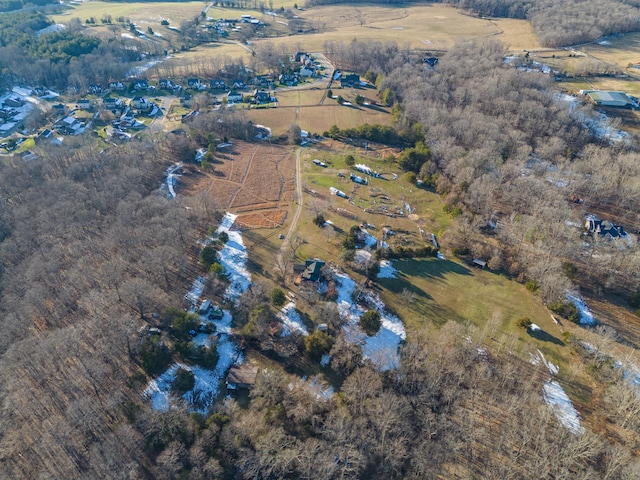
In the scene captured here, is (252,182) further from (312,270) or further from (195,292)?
(312,270)

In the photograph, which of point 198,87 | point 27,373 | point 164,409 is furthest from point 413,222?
point 198,87

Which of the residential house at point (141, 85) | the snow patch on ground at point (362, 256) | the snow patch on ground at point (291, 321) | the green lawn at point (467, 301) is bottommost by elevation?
the snow patch on ground at point (291, 321)

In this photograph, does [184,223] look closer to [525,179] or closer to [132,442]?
[132,442]

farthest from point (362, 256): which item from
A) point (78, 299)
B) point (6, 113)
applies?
point (6, 113)

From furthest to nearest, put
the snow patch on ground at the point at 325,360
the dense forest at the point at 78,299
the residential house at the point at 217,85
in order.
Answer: the residential house at the point at 217,85 < the snow patch on ground at the point at 325,360 < the dense forest at the point at 78,299

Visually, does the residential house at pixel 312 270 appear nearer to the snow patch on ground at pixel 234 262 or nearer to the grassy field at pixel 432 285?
the grassy field at pixel 432 285

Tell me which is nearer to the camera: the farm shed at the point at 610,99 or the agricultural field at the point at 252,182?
the agricultural field at the point at 252,182

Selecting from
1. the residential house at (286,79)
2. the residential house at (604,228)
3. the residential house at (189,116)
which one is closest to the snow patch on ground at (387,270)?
the residential house at (604,228)
